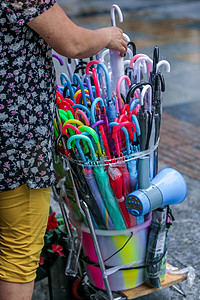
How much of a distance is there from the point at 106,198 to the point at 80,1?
13518 mm

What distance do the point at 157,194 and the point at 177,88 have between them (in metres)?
4.27

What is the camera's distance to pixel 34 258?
6.52 ft

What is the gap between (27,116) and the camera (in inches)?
69.7

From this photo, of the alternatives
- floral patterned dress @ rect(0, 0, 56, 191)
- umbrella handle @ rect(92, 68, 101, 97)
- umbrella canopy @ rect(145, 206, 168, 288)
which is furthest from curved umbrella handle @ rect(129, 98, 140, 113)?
umbrella canopy @ rect(145, 206, 168, 288)

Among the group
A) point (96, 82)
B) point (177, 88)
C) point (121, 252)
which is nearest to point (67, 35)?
point (96, 82)

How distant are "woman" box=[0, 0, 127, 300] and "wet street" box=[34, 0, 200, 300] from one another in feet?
2.23

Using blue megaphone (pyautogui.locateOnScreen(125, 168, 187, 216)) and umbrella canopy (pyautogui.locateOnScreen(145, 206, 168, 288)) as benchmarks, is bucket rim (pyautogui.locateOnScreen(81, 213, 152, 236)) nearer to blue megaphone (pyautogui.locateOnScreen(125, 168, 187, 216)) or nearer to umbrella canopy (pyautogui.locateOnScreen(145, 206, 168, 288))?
umbrella canopy (pyautogui.locateOnScreen(145, 206, 168, 288))

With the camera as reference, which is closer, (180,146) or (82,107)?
(82,107)

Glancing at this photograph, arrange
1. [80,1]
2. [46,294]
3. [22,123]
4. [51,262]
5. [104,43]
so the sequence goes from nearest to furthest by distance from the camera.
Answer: [22,123], [104,43], [51,262], [46,294], [80,1]

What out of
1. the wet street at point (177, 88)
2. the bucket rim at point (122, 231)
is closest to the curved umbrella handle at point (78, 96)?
the wet street at point (177, 88)

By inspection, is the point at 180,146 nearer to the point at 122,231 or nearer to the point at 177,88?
the point at 177,88

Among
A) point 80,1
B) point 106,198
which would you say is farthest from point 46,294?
point 80,1

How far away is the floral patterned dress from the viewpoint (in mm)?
1640

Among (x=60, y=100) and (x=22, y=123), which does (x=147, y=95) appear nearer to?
(x=60, y=100)
